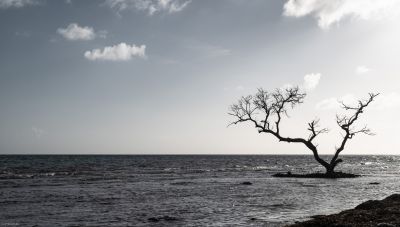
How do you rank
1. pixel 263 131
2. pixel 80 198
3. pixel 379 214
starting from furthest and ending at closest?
1. pixel 263 131
2. pixel 80 198
3. pixel 379 214

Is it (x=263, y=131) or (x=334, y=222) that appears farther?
(x=263, y=131)

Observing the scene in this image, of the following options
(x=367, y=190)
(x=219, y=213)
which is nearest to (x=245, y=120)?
(x=367, y=190)

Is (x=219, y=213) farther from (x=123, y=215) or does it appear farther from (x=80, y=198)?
(x=80, y=198)

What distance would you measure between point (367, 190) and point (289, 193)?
→ 7615 millimetres

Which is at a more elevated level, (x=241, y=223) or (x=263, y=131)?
(x=263, y=131)

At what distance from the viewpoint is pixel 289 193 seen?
34219 mm

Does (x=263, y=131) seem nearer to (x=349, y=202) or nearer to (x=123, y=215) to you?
(x=349, y=202)

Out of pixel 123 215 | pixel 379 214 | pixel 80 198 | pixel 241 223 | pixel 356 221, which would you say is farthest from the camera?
pixel 80 198

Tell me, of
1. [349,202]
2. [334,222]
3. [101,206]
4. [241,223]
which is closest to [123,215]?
[101,206]

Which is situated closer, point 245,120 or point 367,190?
point 367,190

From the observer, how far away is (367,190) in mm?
36625

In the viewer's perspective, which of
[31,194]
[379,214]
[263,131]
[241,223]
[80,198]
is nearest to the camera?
[379,214]

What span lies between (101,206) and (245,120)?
31999mm

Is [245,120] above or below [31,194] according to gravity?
above
